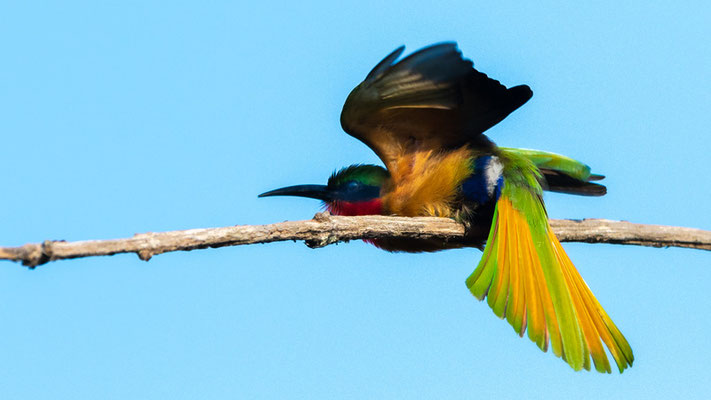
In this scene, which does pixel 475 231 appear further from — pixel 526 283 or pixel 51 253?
pixel 51 253

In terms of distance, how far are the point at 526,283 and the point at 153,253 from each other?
2064 millimetres

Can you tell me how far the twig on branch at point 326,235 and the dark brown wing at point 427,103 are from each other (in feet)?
2.13

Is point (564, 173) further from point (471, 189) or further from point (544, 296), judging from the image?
point (544, 296)

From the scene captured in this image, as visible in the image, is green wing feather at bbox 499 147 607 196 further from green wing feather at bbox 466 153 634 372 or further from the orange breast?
green wing feather at bbox 466 153 634 372

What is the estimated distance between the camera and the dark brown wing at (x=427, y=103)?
395 cm

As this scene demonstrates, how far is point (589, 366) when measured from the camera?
11.8 ft

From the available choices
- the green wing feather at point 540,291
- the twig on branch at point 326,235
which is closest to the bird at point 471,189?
the green wing feather at point 540,291

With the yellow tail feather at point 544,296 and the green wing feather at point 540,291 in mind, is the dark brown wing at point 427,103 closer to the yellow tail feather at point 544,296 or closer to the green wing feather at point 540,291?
A: the green wing feather at point 540,291

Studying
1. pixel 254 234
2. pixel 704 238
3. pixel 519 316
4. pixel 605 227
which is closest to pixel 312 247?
pixel 254 234

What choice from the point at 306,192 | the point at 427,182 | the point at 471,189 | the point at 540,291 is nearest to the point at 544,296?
the point at 540,291

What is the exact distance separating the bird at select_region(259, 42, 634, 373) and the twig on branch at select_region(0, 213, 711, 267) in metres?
0.27

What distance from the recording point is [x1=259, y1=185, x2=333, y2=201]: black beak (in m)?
4.83

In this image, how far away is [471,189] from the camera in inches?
167

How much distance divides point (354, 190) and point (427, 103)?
0.82m
